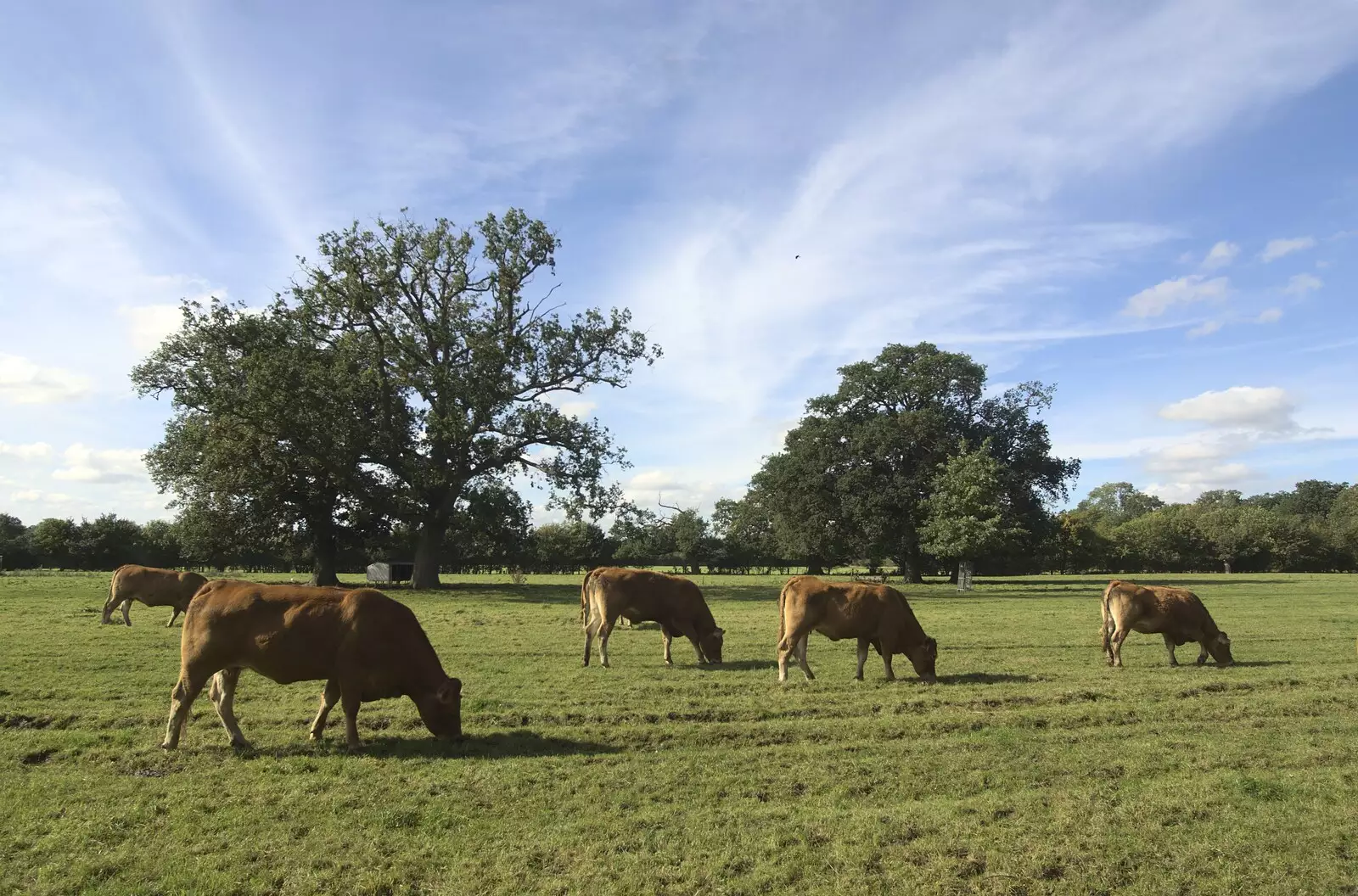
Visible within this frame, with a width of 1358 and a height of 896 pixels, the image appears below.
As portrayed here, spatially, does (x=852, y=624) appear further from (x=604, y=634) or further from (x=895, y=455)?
(x=895, y=455)

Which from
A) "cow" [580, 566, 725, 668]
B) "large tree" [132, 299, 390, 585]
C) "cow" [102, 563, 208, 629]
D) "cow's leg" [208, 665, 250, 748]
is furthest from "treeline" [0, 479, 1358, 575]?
"cow's leg" [208, 665, 250, 748]

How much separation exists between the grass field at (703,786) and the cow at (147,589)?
589 cm

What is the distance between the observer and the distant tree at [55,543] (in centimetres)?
6994

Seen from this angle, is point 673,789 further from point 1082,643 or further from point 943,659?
point 1082,643

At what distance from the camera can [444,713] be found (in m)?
8.73

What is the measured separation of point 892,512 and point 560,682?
38.0 meters

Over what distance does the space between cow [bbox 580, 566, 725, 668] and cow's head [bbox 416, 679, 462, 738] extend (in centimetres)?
604

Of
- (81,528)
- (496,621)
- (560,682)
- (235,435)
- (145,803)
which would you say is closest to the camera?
(145,803)

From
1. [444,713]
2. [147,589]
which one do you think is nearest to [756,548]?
[147,589]

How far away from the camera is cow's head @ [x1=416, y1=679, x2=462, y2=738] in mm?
8711

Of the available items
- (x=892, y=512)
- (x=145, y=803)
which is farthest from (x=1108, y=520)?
(x=145, y=803)

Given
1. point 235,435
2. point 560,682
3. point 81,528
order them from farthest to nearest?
1. point 81,528
2. point 235,435
3. point 560,682

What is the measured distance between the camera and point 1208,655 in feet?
52.2

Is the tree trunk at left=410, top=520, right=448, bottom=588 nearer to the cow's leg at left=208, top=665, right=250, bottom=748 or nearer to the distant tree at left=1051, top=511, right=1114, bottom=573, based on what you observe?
the cow's leg at left=208, top=665, right=250, bottom=748
